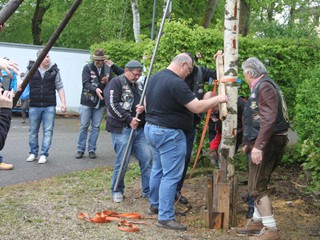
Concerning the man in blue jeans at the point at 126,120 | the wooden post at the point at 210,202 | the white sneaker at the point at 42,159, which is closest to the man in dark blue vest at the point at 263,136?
the wooden post at the point at 210,202

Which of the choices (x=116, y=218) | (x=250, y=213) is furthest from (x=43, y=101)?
(x=250, y=213)

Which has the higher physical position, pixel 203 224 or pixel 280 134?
pixel 280 134

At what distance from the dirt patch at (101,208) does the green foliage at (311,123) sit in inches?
19.0

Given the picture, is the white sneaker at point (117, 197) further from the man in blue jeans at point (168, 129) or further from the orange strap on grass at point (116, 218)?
the man in blue jeans at point (168, 129)

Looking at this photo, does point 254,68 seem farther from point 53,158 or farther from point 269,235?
point 53,158

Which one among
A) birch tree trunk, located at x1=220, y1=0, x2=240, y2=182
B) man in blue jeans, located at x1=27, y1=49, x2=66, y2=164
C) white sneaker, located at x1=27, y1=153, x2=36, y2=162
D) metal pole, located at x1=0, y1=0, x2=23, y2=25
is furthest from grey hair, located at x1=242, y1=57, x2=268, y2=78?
white sneaker, located at x1=27, y1=153, x2=36, y2=162

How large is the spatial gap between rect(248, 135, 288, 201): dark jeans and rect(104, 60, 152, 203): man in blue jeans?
197 centimetres

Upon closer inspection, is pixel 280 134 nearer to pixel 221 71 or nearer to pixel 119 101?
pixel 221 71

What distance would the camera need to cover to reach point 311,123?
711 cm

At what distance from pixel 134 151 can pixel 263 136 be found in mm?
2449

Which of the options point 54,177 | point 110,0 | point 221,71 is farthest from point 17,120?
point 221,71

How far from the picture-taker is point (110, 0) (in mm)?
22781

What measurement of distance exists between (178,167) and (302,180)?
2.64m

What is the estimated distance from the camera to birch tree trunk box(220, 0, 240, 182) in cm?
665
